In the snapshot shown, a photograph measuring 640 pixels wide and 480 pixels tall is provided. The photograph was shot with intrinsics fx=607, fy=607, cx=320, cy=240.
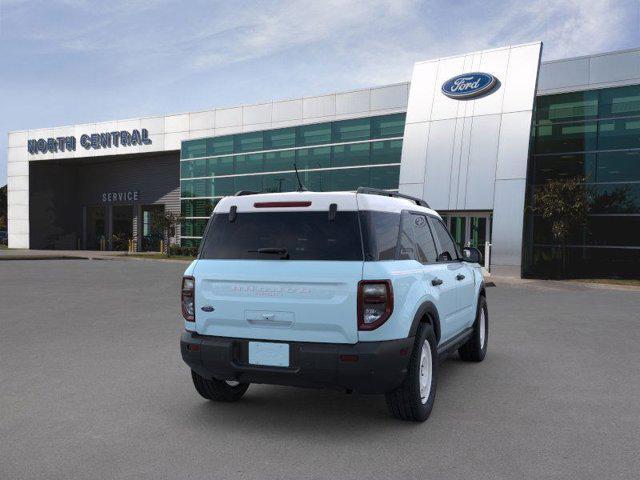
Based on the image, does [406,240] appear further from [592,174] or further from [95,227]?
[95,227]

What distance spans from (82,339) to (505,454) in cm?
639

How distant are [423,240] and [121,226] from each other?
144 feet

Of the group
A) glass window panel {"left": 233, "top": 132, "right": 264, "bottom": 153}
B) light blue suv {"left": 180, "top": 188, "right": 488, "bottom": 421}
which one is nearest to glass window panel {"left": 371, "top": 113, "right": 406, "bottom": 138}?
glass window panel {"left": 233, "top": 132, "right": 264, "bottom": 153}

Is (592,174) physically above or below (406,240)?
above

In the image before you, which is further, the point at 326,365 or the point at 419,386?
the point at 419,386

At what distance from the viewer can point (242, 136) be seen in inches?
1362

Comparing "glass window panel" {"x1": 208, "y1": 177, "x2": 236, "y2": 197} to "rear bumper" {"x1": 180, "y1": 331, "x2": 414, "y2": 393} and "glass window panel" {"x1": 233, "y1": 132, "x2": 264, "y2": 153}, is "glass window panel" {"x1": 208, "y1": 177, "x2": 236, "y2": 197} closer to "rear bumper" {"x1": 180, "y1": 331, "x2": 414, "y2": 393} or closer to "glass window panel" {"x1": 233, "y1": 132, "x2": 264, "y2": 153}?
"glass window panel" {"x1": 233, "y1": 132, "x2": 264, "y2": 153}

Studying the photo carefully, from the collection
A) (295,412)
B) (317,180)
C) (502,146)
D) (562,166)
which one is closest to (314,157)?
(317,180)

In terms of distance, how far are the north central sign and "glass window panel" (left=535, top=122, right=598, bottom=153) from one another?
25487mm

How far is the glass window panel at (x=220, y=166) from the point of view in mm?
35312

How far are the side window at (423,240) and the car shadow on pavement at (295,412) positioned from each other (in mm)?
1320

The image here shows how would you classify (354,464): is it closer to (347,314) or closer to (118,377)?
(347,314)

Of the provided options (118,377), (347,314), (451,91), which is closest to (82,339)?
(118,377)

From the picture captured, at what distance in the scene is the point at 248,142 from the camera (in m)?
34.3
